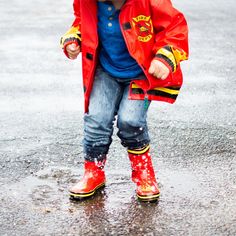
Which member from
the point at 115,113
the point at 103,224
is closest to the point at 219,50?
the point at 115,113

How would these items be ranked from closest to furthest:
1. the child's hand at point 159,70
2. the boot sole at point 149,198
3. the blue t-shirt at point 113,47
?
the child's hand at point 159,70 < the blue t-shirt at point 113,47 < the boot sole at point 149,198

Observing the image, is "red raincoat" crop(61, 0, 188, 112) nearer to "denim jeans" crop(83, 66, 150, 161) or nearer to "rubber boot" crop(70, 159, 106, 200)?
"denim jeans" crop(83, 66, 150, 161)

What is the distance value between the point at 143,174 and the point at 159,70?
2.34 ft

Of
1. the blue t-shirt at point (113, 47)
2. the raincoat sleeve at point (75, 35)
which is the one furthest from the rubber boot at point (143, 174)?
the raincoat sleeve at point (75, 35)

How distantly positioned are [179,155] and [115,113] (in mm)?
→ 888

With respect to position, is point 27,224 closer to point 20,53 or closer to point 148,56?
point 148,56

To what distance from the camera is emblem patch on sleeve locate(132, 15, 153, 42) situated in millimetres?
3561

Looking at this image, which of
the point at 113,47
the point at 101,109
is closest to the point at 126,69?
the point at 113,47

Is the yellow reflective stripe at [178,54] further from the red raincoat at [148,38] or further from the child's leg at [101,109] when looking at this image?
the child's leg at [101,109]

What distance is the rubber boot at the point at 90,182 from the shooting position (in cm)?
382

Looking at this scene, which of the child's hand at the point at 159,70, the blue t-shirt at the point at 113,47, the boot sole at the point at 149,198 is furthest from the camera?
the boot sole at the point at 149,198

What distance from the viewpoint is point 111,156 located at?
4531 mm

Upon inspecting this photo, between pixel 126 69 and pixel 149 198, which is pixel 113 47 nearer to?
pixel 126 69

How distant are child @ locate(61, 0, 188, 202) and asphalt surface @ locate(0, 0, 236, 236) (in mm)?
193
